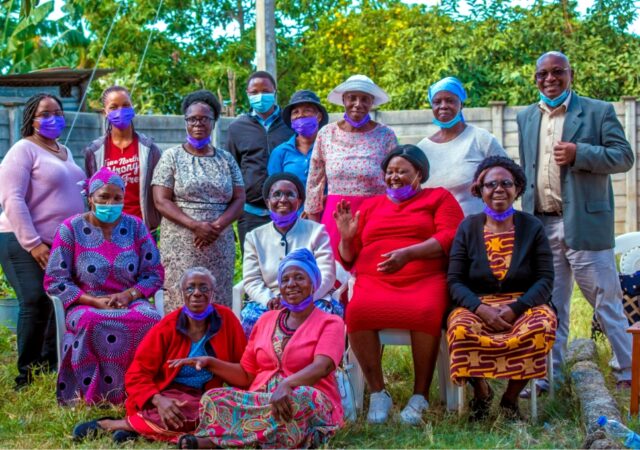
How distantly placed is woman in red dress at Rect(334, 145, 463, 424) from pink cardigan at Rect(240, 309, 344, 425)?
0.55m

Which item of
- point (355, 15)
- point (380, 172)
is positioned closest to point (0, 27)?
point (355, 15)

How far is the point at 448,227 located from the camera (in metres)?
6.33

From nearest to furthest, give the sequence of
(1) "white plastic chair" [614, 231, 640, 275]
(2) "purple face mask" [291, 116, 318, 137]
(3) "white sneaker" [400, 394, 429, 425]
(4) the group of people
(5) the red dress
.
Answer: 1. (4) the group of people
2. (3) "white sneaker" [400, 394, 429, 425]
3. (5) the red dress
4. (2) "purple face mask" [291, 116, 318, 137]
5. (1) "white plastic chair" [614, 231, 640, 275]

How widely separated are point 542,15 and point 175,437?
44.1ft

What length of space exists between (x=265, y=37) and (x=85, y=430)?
6.99 metres

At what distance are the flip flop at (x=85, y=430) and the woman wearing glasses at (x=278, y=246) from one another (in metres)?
1.14

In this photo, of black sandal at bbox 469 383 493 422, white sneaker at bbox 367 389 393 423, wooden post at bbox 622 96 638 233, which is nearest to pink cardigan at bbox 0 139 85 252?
white sneaker at bbox 367 389 393 423

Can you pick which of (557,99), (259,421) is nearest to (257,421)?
(259,421)

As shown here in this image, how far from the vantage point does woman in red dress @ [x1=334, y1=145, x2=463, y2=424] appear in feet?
20.0

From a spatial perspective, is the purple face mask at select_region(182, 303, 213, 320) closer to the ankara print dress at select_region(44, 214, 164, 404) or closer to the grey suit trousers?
A: the ankara print dress at select_region(44, 214, 164, 404)

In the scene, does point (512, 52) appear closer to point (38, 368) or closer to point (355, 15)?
point (355, 15)

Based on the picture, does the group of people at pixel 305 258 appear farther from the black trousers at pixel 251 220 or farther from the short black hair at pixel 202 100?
the black trousers at pixel 251 220

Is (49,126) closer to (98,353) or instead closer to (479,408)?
(98,353)

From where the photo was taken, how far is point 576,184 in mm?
6441
